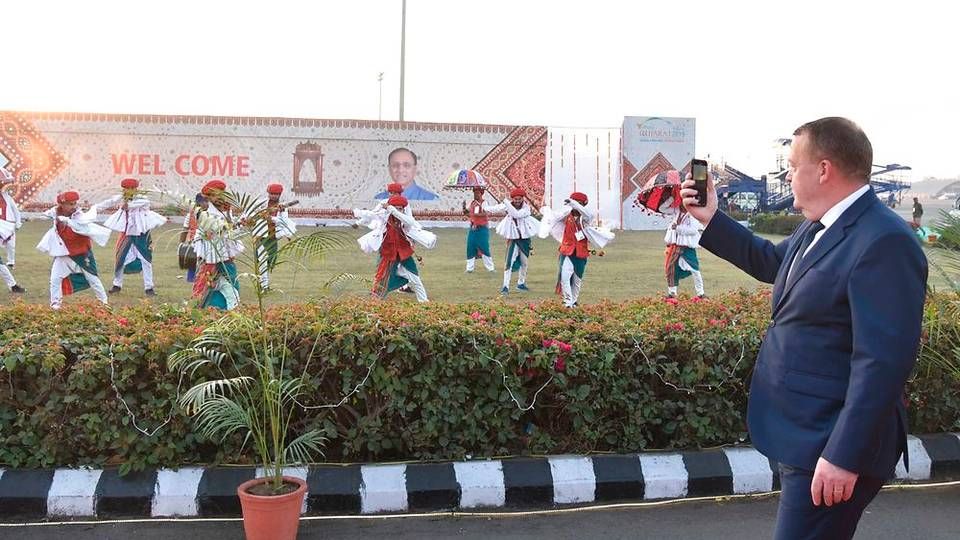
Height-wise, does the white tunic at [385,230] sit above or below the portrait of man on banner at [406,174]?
below

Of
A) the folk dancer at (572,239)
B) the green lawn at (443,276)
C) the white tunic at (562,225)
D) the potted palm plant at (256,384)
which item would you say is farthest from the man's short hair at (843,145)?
the white tunic at (562,225)

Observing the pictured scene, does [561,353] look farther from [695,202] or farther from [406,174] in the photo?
[406,174]

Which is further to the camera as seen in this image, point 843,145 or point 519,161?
point 519,161

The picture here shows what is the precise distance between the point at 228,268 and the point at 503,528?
5716 millimetres

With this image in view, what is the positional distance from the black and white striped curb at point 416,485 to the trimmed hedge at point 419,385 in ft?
0.32

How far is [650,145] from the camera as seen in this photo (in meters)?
29.3

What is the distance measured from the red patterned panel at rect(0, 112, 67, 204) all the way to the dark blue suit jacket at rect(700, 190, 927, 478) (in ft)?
94.1

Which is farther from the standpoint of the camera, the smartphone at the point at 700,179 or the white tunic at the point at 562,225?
the white tunic at the point at 562,225

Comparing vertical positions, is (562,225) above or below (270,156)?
below

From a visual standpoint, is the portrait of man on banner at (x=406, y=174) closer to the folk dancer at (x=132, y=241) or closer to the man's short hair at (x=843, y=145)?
the folk dancer at (x=132, y=241)

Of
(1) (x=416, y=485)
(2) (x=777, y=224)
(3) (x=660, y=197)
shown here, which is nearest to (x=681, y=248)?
(1) (x=416, y=485)

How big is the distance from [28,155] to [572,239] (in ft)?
73.7

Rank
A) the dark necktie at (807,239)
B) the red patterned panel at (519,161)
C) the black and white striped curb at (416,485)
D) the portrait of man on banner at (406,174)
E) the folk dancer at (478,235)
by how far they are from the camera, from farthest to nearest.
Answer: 1. the red patterned panel at (519,161)
2. the portrait of man on banner at (406,174)
3. the folk dancer at (478,235)
4. the black and white striped curb at (416,485)
5. the dark necktie at (807,239)

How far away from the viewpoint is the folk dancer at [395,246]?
34.1ft
